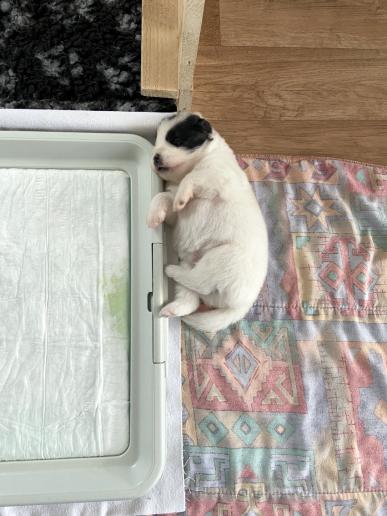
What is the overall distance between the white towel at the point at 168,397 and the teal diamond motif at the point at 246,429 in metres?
0.15

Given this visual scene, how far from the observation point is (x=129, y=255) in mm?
1255

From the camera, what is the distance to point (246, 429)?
1.21m

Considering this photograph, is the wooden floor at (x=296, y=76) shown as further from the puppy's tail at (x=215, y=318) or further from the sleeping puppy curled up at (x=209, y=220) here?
the puppy's tail at (x=215, y=318)

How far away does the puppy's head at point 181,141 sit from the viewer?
1065 millimetres

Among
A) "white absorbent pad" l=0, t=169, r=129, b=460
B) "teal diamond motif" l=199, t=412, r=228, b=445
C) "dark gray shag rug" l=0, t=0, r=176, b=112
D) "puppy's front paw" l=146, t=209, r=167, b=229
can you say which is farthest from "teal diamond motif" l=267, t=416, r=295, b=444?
"dark gray shag rug" l=0, t=0, r=176, b=112

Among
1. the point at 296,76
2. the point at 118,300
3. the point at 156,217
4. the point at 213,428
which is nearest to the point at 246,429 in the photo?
the point at 213,428

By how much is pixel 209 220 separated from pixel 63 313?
17.5 inches

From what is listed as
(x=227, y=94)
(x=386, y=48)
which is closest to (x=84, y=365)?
(x=227, y=94)

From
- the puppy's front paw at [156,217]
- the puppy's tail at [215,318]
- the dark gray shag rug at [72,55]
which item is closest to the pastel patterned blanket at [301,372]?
the puppy's tail at [215,318]

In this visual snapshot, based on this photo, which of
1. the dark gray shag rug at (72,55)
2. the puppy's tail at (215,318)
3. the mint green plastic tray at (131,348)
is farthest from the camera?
the dark gray shag rug at (72,55)

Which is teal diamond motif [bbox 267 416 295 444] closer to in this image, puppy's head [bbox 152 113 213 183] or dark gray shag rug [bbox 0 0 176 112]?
puppy's head [bbox 152 113 213 183]

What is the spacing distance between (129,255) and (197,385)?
1.26 ft

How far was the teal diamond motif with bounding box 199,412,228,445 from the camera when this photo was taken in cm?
119

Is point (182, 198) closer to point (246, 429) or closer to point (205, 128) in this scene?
point (205, 128)
